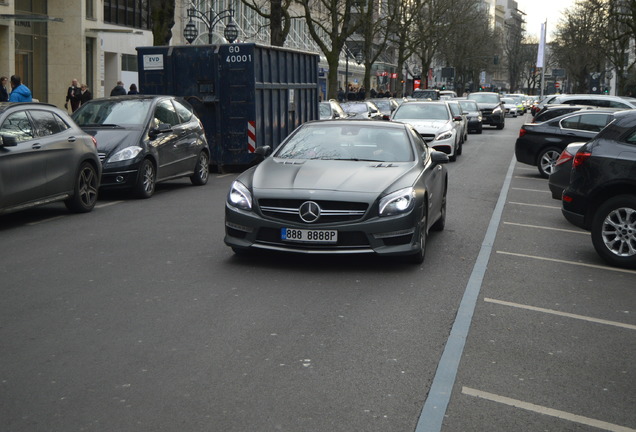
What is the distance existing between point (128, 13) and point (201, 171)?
34712 mm

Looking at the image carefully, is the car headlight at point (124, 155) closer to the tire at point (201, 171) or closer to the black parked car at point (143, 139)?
the black parked car at point (143, 139)

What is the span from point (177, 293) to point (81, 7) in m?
38.4

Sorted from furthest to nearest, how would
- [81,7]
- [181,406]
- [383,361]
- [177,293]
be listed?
[81,7] → [177,293] → [383,361] → [181,406]

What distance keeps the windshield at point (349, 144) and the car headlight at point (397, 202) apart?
3.72 feet

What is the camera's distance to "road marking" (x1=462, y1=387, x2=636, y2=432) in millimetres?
4773

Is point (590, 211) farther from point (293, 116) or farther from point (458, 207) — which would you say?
point (293, 116)

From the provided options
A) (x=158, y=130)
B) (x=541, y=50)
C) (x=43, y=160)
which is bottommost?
(x=43, y=160)

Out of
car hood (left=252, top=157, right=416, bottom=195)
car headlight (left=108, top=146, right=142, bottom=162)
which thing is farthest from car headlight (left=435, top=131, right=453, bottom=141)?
car hood (left=252, top=157, right=416, bottom=195)

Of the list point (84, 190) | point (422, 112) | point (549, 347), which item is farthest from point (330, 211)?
point (422, 112)

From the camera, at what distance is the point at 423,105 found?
1029 inches

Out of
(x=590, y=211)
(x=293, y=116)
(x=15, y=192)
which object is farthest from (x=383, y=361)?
(x=293, y=116)

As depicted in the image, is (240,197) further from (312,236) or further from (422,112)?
(422,112)

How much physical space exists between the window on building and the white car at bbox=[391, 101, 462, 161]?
25.8 meters

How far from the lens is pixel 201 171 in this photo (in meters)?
17.7
